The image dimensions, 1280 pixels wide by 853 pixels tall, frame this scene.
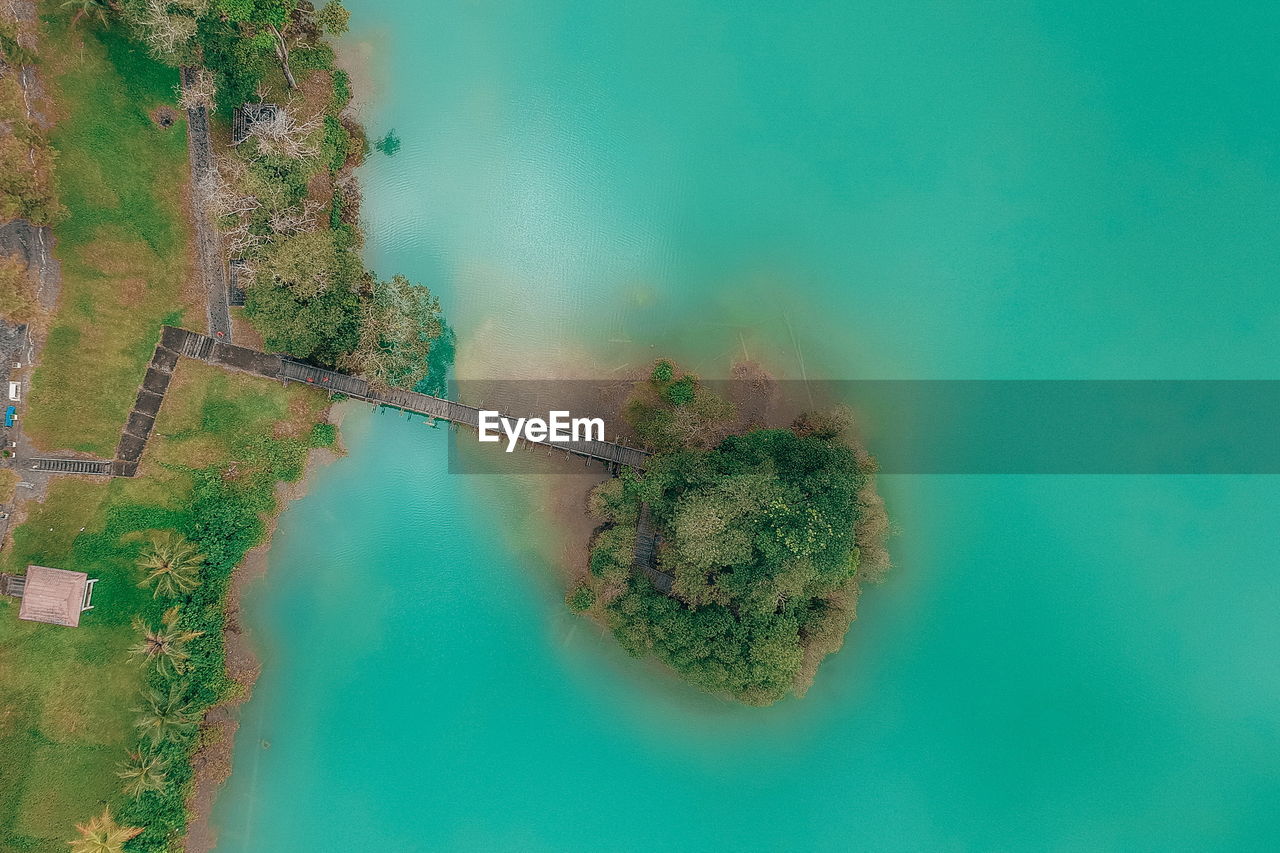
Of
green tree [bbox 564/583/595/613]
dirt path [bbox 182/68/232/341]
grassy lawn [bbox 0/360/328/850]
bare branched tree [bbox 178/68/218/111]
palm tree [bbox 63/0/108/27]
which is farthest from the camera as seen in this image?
green tree [bbox 564/583/595/613]

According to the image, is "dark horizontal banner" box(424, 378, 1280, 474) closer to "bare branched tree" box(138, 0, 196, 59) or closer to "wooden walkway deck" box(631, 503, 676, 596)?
"wooden walkway deck" box(631, 503, 676, 596)

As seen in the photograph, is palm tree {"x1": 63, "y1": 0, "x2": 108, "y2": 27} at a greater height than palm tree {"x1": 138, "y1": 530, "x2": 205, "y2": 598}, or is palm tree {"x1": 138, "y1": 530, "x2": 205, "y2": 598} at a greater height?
palm tree {"x1": 63, "y1": 0, "x2": 108, "y2": 27}

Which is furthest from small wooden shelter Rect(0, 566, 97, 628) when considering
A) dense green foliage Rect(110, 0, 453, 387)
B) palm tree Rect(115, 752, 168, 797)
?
dense green foliage Rect(110, 0, 453, 387)

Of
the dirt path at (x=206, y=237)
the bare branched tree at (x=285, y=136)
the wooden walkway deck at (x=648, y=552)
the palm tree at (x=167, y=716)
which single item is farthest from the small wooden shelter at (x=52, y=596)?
the wooden walkway deck at (x=648, y=552)

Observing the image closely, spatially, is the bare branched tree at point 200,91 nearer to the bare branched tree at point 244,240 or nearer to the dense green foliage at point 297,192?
the dense green foliage at point 297,192

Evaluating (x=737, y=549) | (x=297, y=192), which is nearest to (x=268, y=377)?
(x=297, y=192)

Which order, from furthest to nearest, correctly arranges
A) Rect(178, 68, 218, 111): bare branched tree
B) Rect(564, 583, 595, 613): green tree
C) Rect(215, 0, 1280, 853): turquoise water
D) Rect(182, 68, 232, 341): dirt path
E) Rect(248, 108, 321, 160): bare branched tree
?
1. Rect(215, 0, 1280, 853): turquoise water
2. Rect(564, 583, 595, 613): green tree
3. Rect(182, 68, 232, 341): dirt path
4. Rect(178, 68, 218, 111): bare branched tree
5. Rect(248, 108, 321, 160): bare branched tree

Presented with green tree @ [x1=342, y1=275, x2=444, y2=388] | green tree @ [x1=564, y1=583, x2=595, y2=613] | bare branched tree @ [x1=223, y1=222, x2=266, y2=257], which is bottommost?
green tree @ [x1=564, y1=583, x2=595, y2=613]
